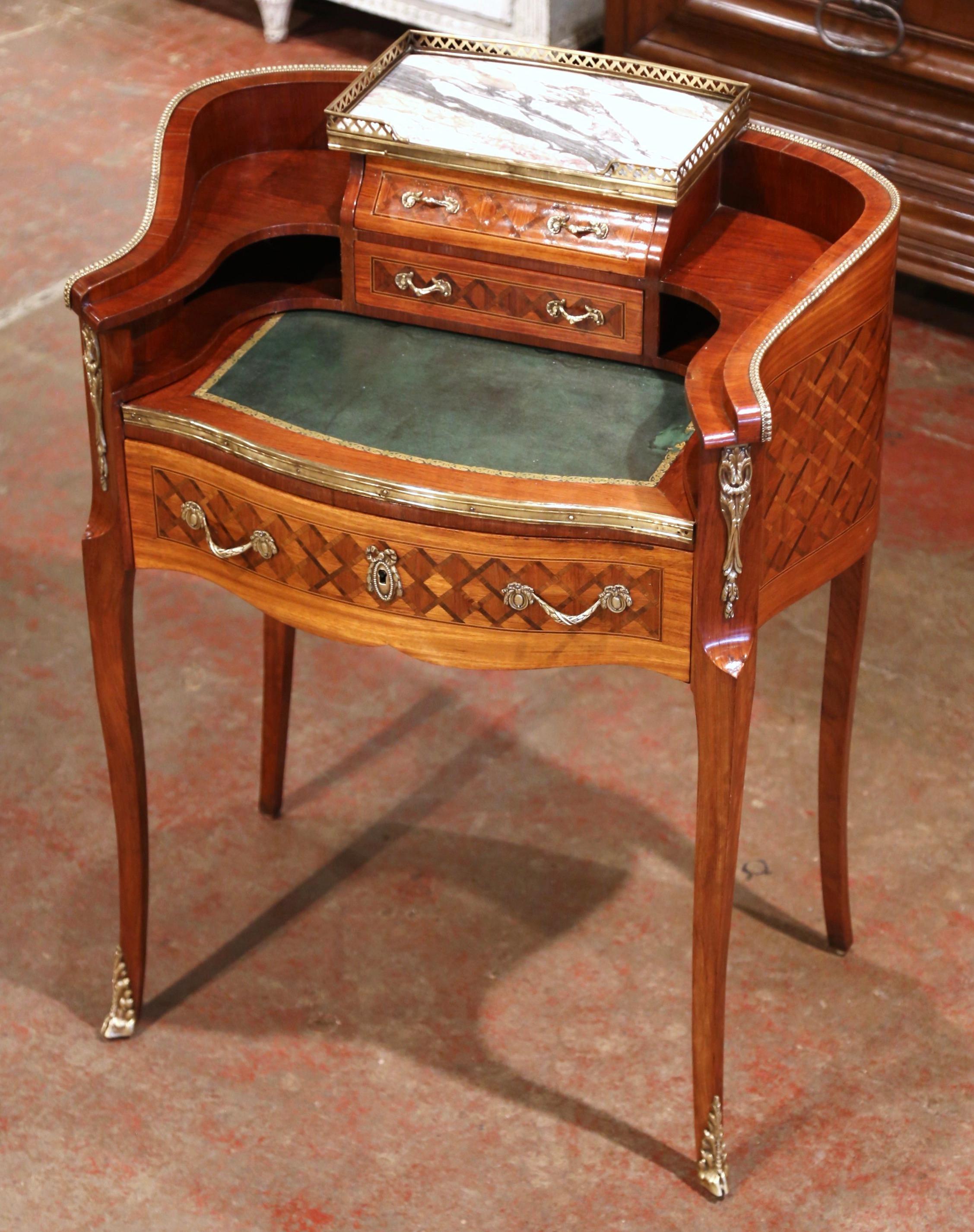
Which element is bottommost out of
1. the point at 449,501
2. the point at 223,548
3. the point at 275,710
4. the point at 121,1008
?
the point at 121,1008

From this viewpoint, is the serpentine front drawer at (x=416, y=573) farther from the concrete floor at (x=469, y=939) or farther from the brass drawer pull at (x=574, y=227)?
the concrete floor at (x=469, y=939)

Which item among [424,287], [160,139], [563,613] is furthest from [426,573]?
[160,139]

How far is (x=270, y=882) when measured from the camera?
235 cm

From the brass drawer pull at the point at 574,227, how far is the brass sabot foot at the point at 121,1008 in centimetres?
103

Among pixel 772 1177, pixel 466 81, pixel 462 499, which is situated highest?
pixel 466 81

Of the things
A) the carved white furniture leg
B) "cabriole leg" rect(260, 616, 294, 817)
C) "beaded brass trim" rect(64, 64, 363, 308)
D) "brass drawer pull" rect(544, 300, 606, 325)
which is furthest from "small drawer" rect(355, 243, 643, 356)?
the carved white furniture leg

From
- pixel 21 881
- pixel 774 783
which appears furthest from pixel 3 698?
pixel 774 783

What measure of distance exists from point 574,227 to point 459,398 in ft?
0.70

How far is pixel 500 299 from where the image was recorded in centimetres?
179

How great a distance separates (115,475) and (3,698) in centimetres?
102

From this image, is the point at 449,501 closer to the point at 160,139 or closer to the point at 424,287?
the point at 424,287

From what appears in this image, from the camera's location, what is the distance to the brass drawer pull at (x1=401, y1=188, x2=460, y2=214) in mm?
1771

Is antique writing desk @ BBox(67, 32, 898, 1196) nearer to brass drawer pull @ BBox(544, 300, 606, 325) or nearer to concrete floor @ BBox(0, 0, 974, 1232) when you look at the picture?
brass drawer pull @ BBox(544, 300, 606, 325)

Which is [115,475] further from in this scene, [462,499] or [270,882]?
[270,882]
